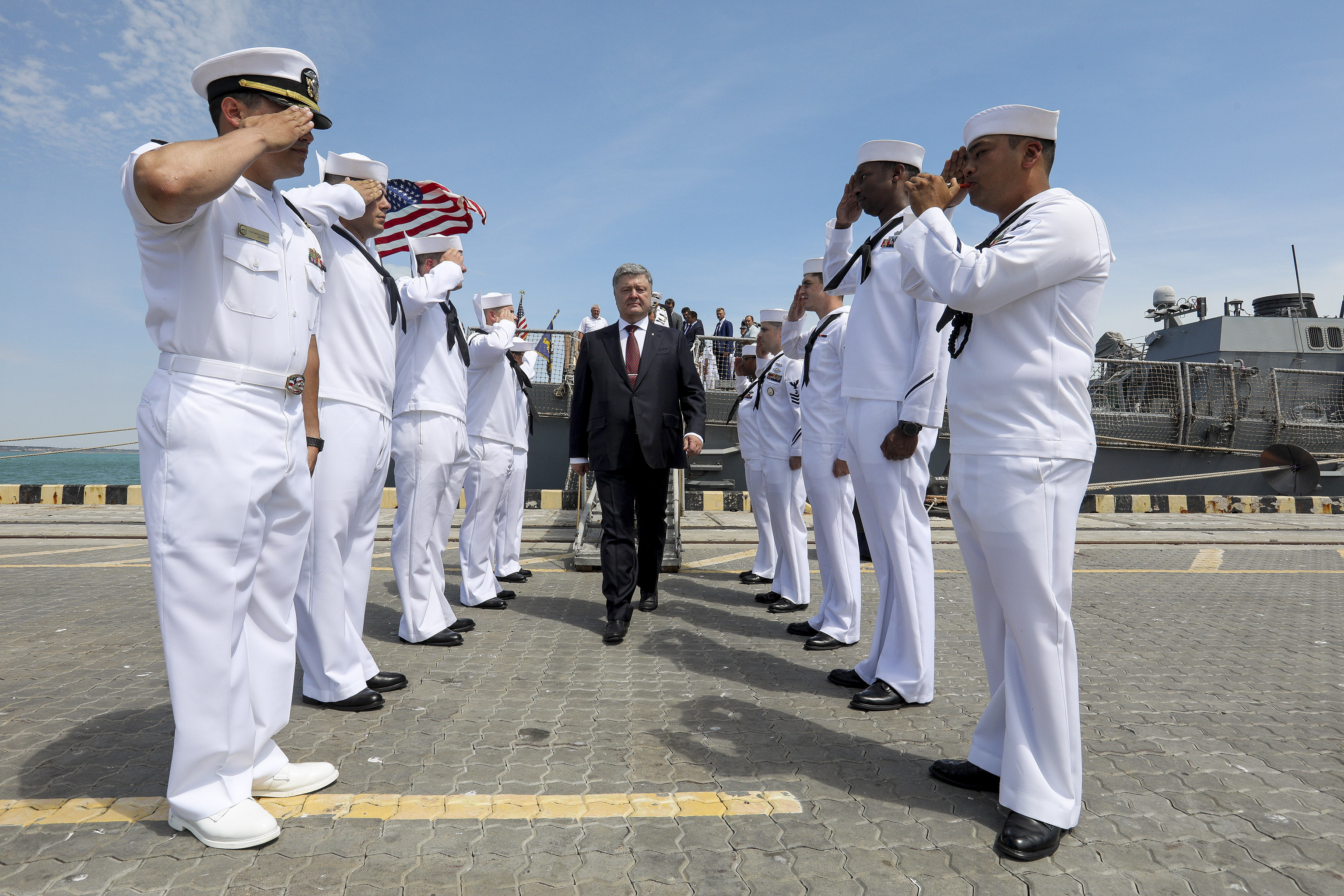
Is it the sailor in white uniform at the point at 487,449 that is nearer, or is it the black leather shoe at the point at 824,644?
the black leather shoe at the point at 824,644

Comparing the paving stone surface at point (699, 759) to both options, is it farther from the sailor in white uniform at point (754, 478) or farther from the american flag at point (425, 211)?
the american flag at point (425, 211)

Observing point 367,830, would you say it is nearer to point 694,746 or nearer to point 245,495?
point 245,495

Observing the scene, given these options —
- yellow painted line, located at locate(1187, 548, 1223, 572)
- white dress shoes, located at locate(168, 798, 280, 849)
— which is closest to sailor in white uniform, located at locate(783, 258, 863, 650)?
white dress shoes, located at locate(168, 798, 280, 849)

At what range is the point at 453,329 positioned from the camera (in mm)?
5047

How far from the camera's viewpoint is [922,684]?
12.1 ft

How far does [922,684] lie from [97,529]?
36.7ft

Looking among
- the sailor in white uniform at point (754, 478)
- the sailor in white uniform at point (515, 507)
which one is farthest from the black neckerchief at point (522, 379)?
the sailor in white uniform at point (754, 478)

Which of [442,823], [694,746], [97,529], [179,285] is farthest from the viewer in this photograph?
[97,529]

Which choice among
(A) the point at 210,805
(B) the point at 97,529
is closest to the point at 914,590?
(A) the point at 210,805

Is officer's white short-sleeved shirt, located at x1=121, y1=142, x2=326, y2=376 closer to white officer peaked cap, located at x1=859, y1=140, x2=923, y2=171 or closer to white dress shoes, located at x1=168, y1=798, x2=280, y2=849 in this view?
white dress shoes, located at x1=168, y1=798, x2=280, y2=849

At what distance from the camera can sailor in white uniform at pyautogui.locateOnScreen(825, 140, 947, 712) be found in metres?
3.67

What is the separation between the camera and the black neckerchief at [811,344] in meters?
5.11

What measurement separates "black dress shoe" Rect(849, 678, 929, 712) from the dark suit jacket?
2034 millimetres

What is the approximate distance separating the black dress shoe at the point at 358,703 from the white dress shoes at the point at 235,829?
1.23 m
